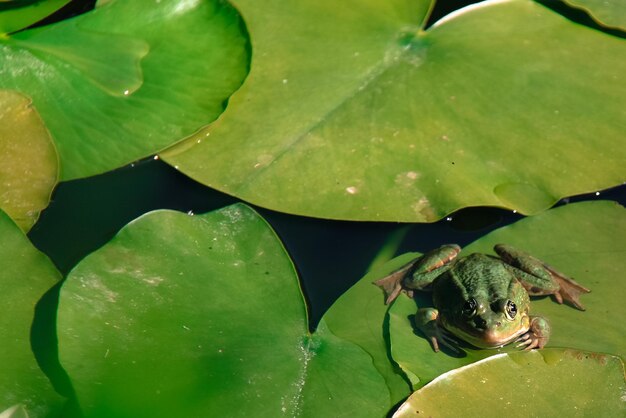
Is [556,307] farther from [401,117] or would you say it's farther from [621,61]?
[621,61]

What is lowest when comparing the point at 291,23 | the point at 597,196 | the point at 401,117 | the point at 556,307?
the point at 556,307

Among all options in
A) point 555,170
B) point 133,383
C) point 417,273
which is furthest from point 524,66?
point 133,383

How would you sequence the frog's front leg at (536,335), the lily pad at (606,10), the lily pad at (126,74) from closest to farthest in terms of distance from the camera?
the frog's front leg at (536,335) → the lily pad at (126,74) → the lily pad at (606,10)

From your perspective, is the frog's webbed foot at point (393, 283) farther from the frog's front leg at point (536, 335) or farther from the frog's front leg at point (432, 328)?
the frog's front leg at point (536, 335)

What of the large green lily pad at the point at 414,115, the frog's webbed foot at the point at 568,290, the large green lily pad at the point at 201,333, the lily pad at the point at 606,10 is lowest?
the frog's webbed foot at the point at 568,290

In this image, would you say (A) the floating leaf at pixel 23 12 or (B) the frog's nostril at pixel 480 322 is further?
(A) the floating leaf at pixel 23 12

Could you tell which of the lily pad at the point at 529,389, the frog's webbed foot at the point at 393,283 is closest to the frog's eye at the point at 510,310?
the lily pad at the point at 529,389
